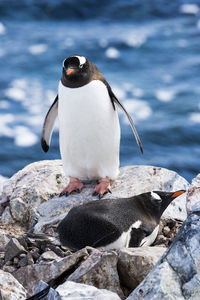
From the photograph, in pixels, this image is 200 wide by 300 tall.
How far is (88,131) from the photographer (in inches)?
198

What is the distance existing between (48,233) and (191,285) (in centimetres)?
206

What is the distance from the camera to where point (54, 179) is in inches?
217

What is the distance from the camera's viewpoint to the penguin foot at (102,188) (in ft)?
16.5

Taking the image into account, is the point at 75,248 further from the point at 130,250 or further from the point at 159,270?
the point at 159,270

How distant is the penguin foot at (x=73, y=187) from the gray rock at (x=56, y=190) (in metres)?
0.05

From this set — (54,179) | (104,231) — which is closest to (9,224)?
(54,179)

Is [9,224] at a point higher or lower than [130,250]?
lower

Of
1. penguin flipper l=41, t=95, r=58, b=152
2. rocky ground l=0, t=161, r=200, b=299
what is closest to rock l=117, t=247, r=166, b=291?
rocky ground l=0, t=161, r=200, b=299

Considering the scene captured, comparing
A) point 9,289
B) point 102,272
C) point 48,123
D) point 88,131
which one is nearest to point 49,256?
point 102,272

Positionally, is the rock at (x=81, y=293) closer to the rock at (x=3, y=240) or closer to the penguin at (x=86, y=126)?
the rock at (x=3, y=240)

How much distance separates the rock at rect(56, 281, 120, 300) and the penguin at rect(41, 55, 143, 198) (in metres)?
2.06

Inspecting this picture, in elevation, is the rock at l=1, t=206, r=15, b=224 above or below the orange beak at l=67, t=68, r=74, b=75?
below

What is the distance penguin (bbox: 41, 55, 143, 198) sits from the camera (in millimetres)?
4957

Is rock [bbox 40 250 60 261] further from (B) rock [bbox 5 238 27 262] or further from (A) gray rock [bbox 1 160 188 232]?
(A) gray rock [bbox 1 160 188 232]
